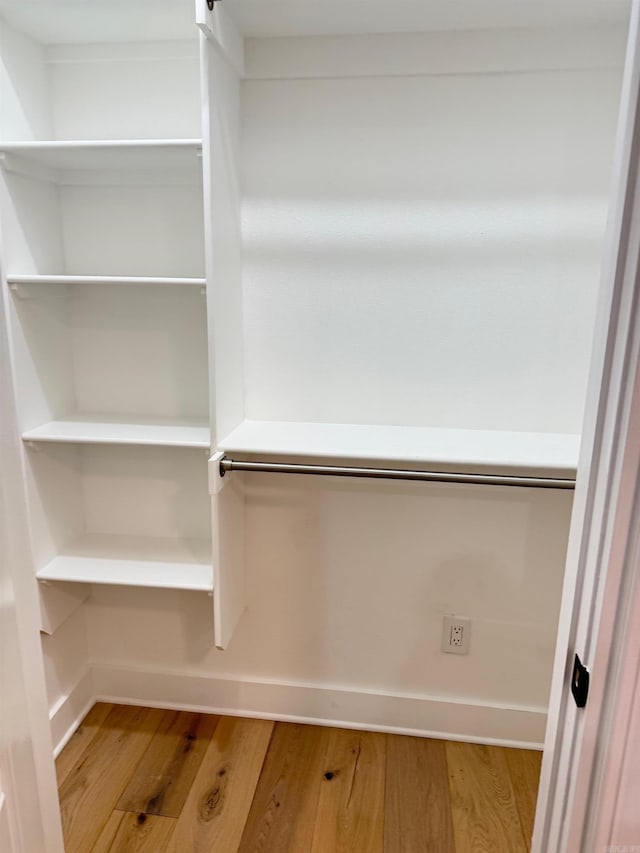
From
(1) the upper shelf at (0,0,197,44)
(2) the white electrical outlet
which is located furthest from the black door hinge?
(1) the upper shelf at (0,0,197,44)

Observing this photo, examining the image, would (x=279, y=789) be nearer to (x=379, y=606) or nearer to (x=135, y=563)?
(x=379, y=606)

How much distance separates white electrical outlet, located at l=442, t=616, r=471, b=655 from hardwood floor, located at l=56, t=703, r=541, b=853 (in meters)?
0.33

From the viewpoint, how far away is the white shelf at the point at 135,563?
69.7 inches

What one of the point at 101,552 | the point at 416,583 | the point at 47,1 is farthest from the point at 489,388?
the point at 47,1

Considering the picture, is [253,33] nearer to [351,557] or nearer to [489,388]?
[489,388]

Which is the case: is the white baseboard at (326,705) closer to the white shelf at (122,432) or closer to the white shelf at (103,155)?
the white shelf at (122,432)

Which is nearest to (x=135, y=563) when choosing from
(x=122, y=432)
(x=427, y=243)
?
(x=122, y=432)

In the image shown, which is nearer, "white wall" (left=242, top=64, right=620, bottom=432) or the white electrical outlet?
"white wall" (left=242, top=64, right=620, bottom=432)

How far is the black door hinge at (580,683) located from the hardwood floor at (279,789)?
1176 millimetres

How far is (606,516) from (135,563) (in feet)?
5.04

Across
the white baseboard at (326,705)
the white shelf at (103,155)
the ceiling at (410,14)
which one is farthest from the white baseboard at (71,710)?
the ceiling at (410,14)

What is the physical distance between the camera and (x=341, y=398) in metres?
1.86

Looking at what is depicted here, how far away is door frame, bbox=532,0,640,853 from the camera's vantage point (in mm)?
634

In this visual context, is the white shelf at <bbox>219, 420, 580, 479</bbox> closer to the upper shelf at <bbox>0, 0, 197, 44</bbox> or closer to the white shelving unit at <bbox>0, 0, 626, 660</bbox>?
the white shelving unit at <bbox>0, 0, 626, 660</bbox>
